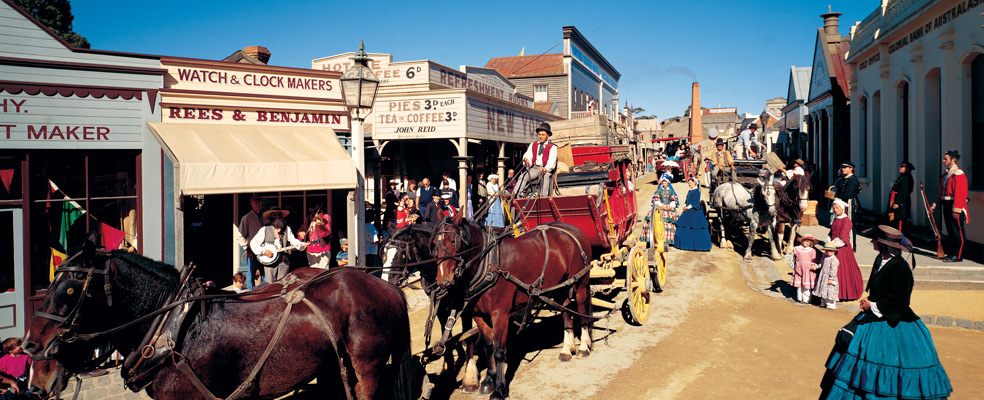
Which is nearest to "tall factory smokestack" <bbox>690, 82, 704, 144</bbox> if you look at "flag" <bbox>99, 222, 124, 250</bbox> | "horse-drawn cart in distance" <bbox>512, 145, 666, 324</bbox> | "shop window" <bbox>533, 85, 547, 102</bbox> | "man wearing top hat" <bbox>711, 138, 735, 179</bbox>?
"shop window" <bbox>533, 85, 547, 102</bbox>

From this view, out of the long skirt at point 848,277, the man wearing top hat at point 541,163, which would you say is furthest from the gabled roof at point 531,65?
the man wearing top hat at point 541,163

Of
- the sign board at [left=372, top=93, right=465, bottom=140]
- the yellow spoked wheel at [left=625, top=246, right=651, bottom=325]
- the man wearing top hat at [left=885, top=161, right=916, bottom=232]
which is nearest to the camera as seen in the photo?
the yellow spoked wheel at [left=625, top=246, right=651, bottom=325]

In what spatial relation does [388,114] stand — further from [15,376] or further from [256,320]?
[256,320]

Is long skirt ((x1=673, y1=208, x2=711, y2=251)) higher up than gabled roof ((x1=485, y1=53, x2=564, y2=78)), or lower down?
lower down

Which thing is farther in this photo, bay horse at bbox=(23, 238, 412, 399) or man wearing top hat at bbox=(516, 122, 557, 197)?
man wearing top hat at bbox=(516, 122, 557, 197)

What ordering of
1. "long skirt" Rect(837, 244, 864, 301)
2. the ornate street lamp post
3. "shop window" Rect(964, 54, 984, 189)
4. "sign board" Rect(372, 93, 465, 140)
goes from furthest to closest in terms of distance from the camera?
"sign board" Rect(372, 93, 465, 140) < "shop window" Rect(964, 54, 984, 189) < "long skirt" Rect(837, 244, 864, 301) < the ornate street lamp post

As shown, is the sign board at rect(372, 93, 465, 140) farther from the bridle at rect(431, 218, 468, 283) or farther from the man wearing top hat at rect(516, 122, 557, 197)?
the bridle at rect(431, 218, 468, 283)

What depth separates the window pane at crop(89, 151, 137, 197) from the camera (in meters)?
9.07

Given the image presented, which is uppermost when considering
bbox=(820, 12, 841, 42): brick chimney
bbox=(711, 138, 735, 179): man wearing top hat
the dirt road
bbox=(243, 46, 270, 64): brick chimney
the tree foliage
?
the tree foliage

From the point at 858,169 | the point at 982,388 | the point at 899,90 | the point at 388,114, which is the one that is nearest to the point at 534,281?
the point at 982,388

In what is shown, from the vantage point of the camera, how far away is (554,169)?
8.97 meters

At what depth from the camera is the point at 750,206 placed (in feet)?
47.8

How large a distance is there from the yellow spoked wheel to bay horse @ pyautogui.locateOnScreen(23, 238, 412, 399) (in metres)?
4.43

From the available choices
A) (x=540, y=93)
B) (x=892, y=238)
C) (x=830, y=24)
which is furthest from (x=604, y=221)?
(x=540, y=93)
